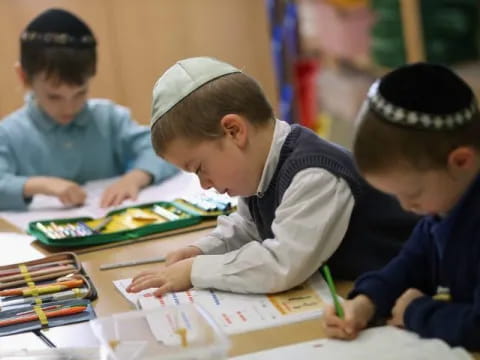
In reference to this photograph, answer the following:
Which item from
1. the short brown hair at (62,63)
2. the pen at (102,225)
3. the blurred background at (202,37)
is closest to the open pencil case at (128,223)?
the pen at (102,225)

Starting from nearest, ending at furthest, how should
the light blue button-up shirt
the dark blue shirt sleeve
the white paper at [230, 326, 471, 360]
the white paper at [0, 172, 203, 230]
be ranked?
the white paper at [230, 326, 471, 360], the dark blue shirt sleeve, the white paper at [0, 172, 203, 230], the light blue button-up shirt

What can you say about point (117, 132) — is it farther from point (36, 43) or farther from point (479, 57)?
point (479, 57)

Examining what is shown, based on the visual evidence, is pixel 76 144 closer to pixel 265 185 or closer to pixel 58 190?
pixel 58 190

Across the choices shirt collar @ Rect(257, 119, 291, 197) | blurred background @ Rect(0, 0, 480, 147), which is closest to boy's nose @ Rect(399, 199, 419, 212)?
shirt collar @ Rect(257, 119, 291, 197)

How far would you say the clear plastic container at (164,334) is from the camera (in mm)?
887

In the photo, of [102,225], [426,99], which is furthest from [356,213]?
[102,225]

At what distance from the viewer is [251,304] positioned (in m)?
1.09

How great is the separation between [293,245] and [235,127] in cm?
20

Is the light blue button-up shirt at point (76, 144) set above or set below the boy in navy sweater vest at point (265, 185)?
below

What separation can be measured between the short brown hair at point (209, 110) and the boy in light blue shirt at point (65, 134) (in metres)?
0.58

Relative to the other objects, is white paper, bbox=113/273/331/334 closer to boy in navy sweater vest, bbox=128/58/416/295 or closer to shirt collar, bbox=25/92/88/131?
boy in navy sweater vest, bbox=128/58/416/295

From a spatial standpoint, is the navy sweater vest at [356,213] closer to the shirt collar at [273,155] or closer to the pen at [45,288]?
the shirt collar at [273,155]

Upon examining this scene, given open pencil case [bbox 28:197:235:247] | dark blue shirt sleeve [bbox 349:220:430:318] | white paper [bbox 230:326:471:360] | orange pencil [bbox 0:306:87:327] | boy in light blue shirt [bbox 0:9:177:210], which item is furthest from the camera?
boy in light blue shirt [bbox 0:9:177:210]

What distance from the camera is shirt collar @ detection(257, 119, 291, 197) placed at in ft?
4.00
